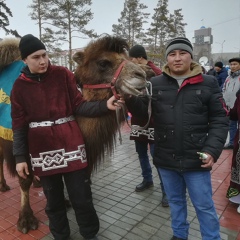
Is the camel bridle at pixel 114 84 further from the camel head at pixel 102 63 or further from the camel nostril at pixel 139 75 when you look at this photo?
the camel nostril at pixel 139 75

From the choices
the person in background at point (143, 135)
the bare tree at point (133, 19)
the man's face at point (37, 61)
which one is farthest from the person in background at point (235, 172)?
the bare tree at point (133, 19)

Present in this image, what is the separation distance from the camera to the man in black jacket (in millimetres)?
2281

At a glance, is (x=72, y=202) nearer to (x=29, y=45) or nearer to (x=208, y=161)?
(x=208, y=161)

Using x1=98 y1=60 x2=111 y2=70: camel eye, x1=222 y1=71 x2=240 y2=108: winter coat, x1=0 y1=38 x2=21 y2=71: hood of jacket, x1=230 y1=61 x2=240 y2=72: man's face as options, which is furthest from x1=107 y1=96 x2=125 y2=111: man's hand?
x1=230 y1=61 x2=240 y2=72: man's face

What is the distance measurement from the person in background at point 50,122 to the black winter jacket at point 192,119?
0.58m

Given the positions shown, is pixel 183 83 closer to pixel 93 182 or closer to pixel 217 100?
pixel 217 100

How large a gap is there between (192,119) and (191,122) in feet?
0.10

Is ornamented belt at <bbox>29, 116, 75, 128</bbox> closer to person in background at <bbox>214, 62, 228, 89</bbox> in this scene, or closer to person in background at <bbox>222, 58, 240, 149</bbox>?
person in background at <bbox>222, 58, 240, 149</bbox>

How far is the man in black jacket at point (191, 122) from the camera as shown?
2281 millimetres

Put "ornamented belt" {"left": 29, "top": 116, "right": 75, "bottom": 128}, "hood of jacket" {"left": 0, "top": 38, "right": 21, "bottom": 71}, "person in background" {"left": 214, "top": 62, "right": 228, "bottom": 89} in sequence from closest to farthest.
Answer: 1. "ornamented belt" {"left": 29, "top": 116, "right": 75, "bottom": 128}
2. "hood of jacket" {"left": 0, "top": 38, "right": 21, "bottom": 71}
3. "person in background" {"left": 214, "top": 62, "right": 228, "bottom": 89}

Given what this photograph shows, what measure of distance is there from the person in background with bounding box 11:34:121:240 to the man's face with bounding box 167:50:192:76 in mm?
691

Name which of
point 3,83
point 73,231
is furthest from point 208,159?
point 3,83

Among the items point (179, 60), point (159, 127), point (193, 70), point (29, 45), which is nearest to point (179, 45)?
point (179, 60)

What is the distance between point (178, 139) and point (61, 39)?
2282cm
